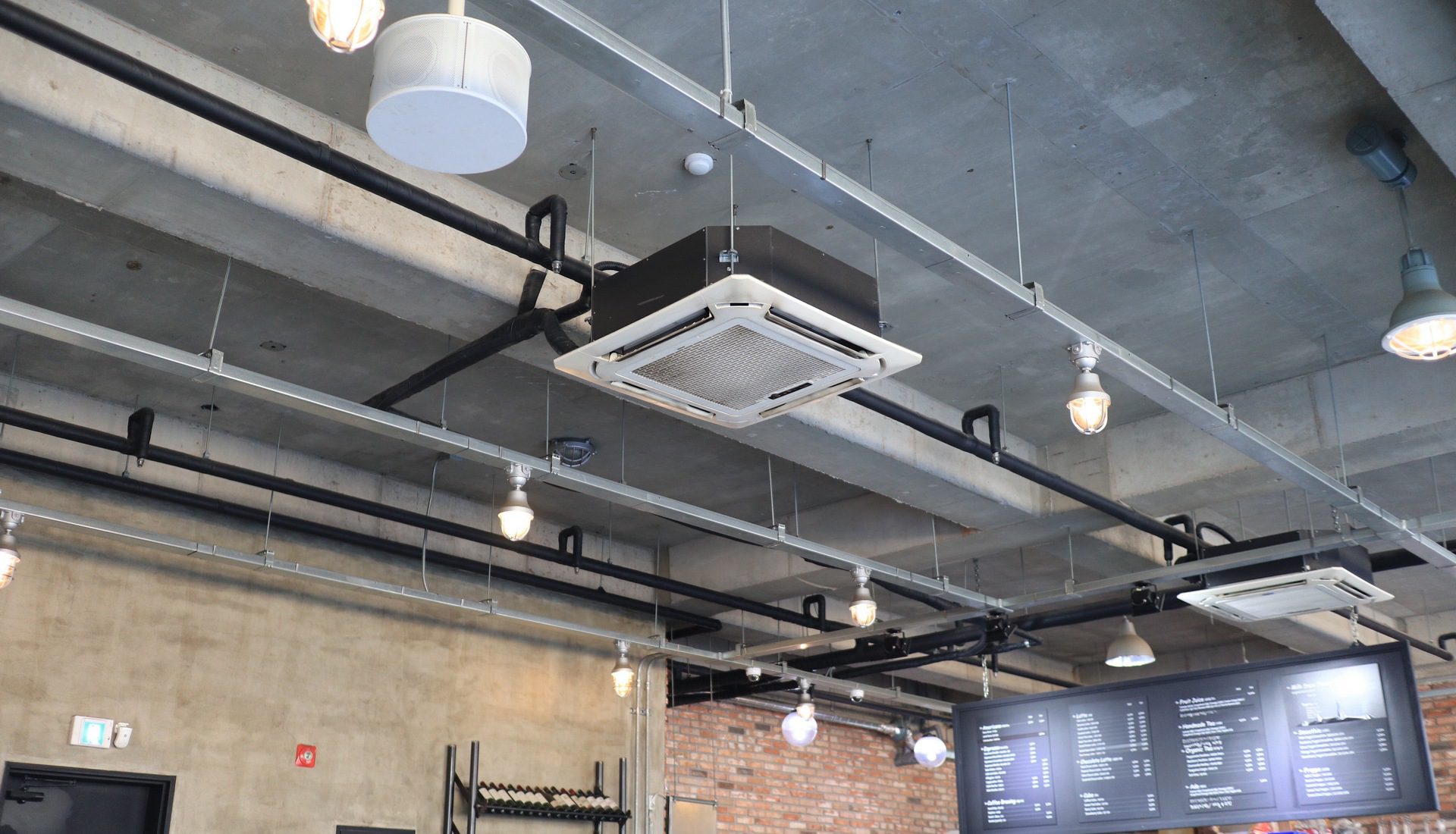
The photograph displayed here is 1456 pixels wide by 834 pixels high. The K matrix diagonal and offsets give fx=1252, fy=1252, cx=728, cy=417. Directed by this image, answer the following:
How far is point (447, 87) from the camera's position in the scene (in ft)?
8.62

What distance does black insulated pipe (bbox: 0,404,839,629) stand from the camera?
20.8 ft

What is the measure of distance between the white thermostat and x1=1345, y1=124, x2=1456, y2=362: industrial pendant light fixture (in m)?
6.71

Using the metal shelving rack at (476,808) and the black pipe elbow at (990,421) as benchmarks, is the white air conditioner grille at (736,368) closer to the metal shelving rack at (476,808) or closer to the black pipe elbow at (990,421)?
the black pipe elbow at (990,421)

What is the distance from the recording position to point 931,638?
32.6 ft

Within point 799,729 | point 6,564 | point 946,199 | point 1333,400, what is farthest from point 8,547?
point 1333,400

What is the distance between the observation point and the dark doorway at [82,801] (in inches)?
265

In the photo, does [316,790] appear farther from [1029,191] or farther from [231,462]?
[1029,191]

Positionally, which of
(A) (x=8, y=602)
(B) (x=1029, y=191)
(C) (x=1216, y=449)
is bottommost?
(A) (x=8, y=602)

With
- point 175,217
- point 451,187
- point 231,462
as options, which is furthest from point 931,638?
point 175,217

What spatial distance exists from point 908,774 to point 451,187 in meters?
11.0

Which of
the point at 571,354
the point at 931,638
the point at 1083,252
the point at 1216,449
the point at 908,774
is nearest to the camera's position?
the point at 571,354

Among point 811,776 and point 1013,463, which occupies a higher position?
point 1013,463

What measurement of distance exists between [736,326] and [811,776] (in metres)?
10.6

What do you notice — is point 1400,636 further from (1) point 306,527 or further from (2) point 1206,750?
(1) point 306,527
